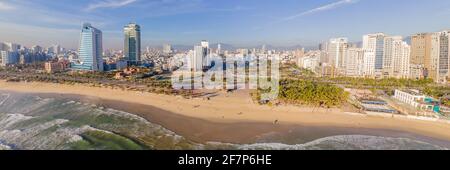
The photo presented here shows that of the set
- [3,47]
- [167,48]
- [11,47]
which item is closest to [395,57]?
[167,48]

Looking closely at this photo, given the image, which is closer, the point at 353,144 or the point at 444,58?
the point at 353,144

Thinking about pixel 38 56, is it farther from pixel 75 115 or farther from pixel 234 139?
pixel 234 139

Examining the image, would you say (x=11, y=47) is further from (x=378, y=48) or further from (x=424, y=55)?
(x=424, y=55)

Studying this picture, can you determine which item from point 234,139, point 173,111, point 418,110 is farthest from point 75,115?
point 418,110

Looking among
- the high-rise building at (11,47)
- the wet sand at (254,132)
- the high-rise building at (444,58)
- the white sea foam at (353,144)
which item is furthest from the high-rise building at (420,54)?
the high-rise building at (11,47)

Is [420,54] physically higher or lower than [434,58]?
higher
